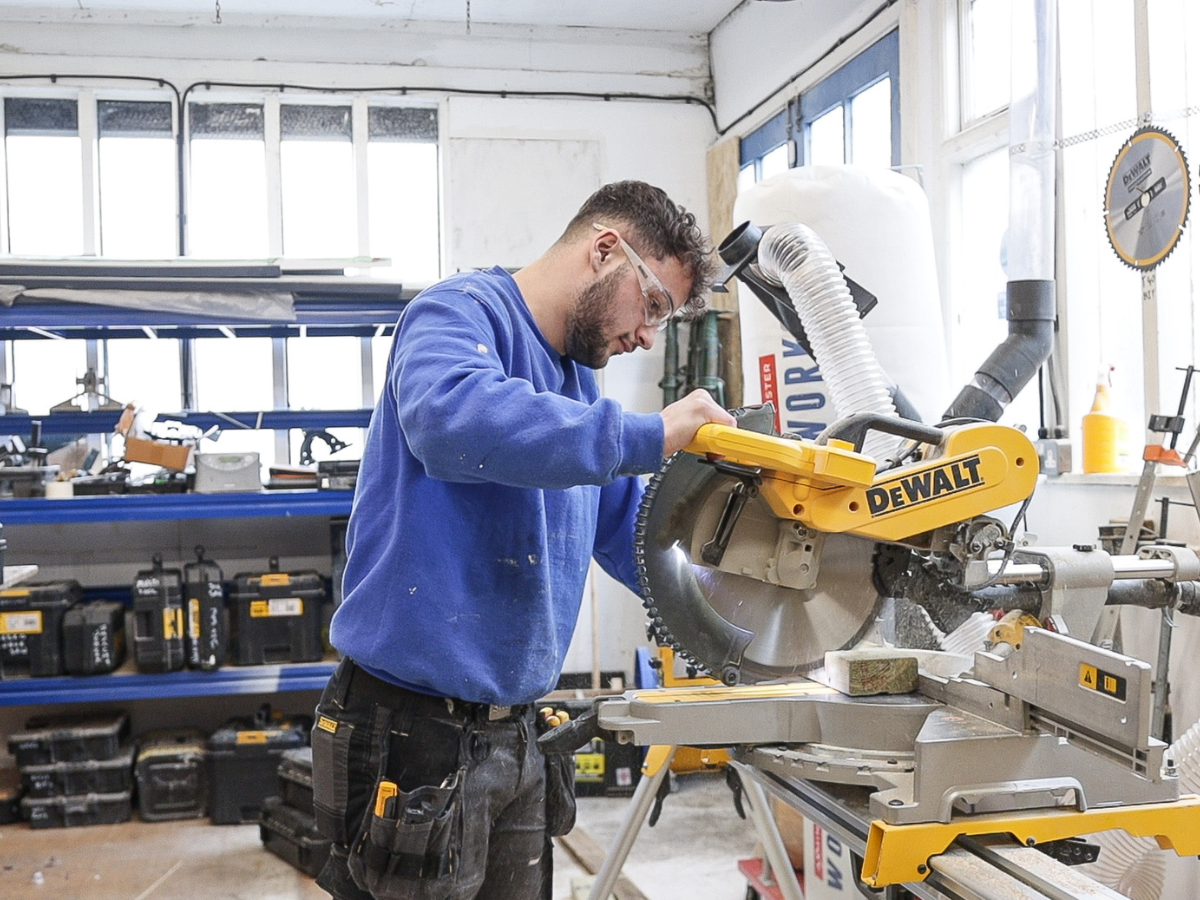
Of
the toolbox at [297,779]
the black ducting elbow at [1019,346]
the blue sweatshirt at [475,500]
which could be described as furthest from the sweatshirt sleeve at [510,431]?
the toolbox at [297,779]

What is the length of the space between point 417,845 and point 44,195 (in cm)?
451

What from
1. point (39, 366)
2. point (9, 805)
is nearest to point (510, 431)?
point (9, 805)

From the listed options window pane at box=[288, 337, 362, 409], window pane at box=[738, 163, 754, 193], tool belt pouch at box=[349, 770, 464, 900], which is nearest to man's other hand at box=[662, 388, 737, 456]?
tool belt pouch at box=[349, 770, 464, 900]

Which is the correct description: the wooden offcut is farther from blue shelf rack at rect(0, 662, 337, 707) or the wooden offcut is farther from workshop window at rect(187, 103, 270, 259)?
workshop window at rect(187, 103, 270, 259)

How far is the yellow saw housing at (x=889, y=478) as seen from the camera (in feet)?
3.99

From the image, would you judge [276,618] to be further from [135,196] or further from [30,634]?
[135,196]

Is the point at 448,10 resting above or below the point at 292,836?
above

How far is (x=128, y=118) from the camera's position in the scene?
16.1 feet

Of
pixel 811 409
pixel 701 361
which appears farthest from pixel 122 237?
pixel 811 409

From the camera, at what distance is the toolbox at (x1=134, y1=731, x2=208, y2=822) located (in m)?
3.89

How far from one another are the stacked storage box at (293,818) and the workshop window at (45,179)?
8.83ft

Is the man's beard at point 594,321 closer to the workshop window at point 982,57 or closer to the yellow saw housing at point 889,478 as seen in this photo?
the yellow saw housing at point 889,478

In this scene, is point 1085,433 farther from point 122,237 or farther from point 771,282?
point 122,237

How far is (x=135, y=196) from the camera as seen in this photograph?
4938 mm
